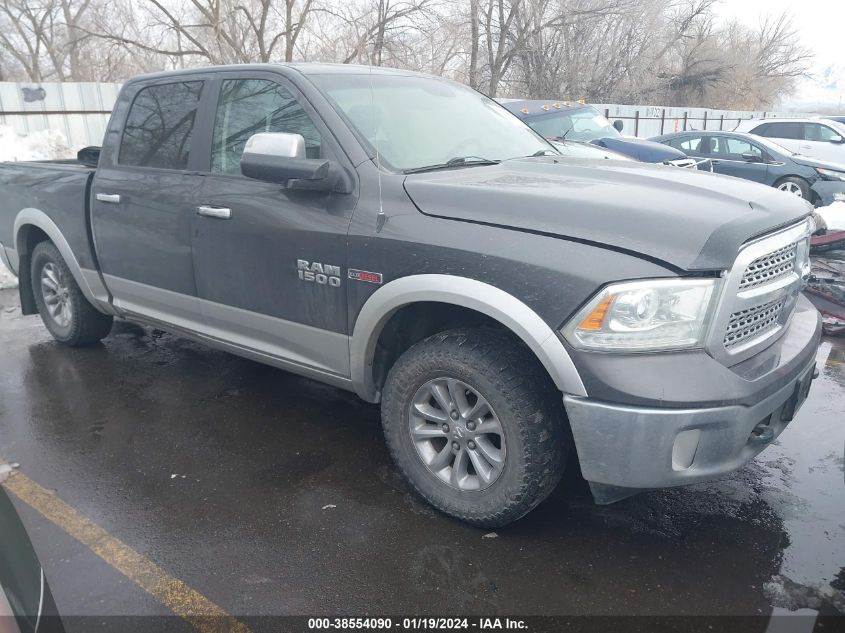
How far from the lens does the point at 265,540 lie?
2879 mm

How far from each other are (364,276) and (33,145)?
11815 mm

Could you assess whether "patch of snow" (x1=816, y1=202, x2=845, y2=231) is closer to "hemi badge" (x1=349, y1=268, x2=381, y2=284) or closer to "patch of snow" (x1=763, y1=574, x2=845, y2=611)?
"patch of snow" (x1=763, y1=574, x2=845, y2=611)

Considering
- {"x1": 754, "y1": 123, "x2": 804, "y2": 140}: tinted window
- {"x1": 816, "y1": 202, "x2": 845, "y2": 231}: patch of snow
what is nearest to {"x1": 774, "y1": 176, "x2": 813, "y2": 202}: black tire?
{"x1": 754, "y1": 123, "x2": 804, "y2": 140}: tinted window

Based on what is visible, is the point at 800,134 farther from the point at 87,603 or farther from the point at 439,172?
the point at 87,603

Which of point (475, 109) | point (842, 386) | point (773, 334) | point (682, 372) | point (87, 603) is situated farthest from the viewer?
point (842, 386)

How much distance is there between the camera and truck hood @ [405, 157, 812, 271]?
2373 mm

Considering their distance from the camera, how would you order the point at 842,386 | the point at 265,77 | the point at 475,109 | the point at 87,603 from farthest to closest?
the point at 842,386, the point at 475,109, the point at 265,77, the point at 87,603

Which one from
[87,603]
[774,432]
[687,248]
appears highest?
[687,248]

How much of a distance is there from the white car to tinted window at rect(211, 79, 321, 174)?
42.8ft

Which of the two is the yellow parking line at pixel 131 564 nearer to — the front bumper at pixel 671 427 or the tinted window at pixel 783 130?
the front bumper at pixel 671 427

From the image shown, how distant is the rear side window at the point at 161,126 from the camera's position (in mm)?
3920

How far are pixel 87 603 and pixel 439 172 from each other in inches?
90.9

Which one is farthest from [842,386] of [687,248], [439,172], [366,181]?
[366,181]

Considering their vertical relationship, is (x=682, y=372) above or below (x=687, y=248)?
below
